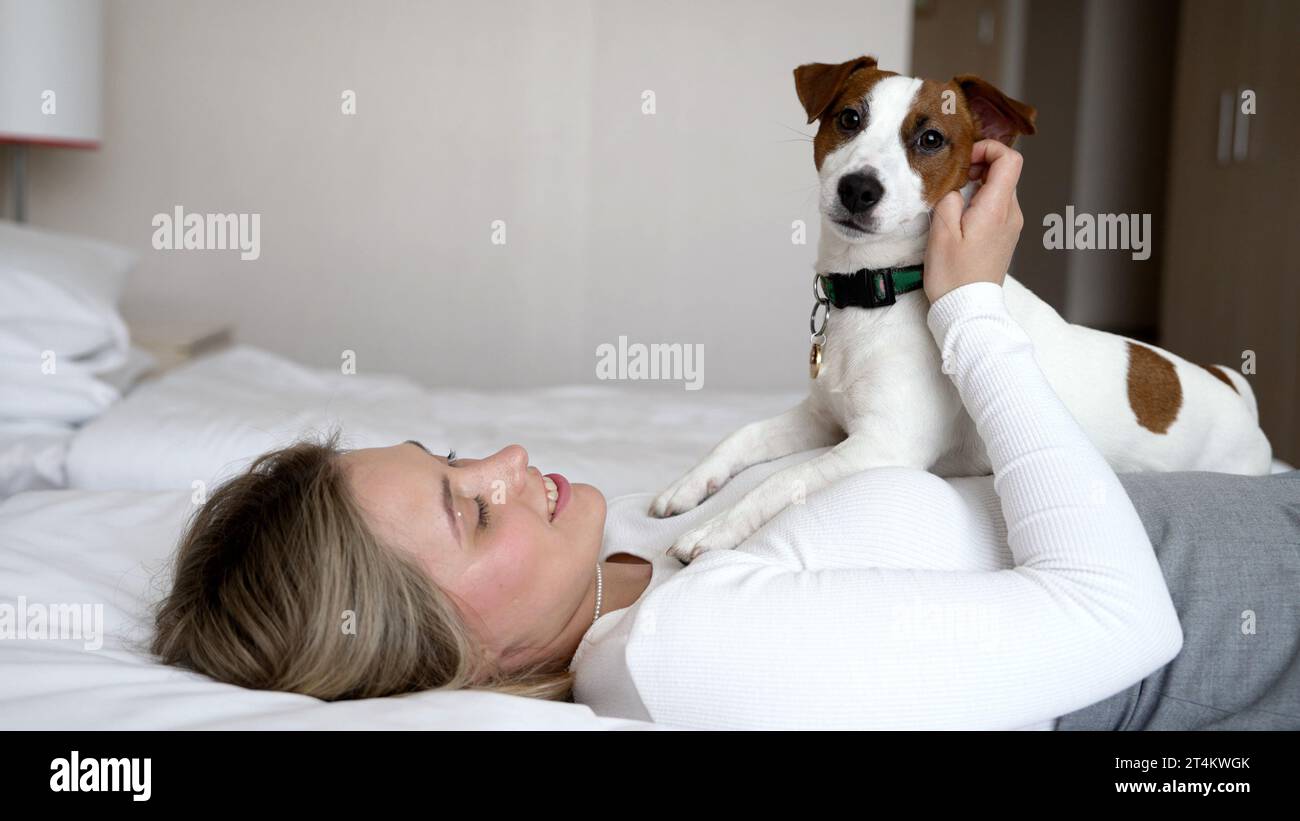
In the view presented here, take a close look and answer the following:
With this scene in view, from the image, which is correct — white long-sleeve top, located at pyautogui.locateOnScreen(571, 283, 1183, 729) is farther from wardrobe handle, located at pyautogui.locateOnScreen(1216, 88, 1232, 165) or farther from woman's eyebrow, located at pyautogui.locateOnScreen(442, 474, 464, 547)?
wardrobe handle, located at pyautogui.locateOnScreen(1216, 88, 1232, 165)

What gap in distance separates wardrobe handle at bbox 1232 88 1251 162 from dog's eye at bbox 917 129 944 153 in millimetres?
2991

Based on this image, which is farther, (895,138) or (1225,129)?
(1225,129)

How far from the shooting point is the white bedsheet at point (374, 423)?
1868 mm

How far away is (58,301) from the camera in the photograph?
2.25 meters

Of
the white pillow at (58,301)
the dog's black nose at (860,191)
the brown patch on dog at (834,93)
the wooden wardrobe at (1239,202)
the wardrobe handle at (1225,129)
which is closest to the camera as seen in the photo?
the dog's black nose at (860,191)

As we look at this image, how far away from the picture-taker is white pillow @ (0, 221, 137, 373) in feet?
7.14

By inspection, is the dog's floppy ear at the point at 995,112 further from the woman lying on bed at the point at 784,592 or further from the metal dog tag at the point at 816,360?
the metal dog tag at the point at 816,360

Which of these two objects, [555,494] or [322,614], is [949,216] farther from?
[322,614]

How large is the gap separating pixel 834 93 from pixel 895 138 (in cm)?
13

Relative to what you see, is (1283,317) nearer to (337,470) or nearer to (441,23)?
(441,23)

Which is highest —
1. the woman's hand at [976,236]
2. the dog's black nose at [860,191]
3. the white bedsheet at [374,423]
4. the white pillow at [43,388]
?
the dog's black nose at [860,191]

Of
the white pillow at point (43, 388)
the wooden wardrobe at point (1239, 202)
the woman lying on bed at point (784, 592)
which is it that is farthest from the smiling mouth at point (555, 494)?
the wooden wardrobe at point (1239, 202)

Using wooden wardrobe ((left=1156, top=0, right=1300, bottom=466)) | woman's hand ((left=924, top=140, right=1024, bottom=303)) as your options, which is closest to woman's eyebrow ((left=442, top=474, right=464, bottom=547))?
woman's hand ((left=924, top=140, right=1024, bottom=303))

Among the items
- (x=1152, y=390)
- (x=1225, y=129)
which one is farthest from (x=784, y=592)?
(x=1225, y=129)
